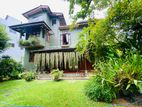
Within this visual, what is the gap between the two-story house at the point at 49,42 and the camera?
16.1 meters

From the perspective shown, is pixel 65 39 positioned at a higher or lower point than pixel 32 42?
higher

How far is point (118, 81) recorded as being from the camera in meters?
6.86

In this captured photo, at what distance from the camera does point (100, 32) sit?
7480 millimetres

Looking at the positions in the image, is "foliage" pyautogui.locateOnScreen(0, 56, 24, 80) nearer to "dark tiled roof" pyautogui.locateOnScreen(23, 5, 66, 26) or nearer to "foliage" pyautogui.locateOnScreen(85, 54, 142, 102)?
"dark tiled roof" pyautogui.locateOnScreen(23, 5, 66, 26)

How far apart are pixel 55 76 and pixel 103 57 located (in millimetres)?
4773

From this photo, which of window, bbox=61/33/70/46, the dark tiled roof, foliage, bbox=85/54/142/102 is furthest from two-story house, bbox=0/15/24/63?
foliage, bbox=85/54/142/102

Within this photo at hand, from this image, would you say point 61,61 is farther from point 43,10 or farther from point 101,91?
point 101,91

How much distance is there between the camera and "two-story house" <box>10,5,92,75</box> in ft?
52.8

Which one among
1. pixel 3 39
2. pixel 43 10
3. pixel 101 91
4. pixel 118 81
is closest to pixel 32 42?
Answer: pixel 3 39

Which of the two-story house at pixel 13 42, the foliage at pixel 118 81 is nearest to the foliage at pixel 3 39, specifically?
the foliage at pixel 118 81

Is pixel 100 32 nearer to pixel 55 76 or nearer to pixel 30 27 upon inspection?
pixel 55 76

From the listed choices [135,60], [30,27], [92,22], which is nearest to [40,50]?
[30,27]

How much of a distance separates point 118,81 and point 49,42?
14.5 meters

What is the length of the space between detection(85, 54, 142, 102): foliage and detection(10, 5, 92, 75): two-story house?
8.42 metres
